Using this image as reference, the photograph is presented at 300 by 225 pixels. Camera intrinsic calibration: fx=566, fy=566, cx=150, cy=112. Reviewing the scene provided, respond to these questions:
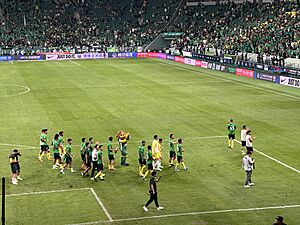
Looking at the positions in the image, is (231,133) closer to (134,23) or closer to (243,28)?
(243,28)

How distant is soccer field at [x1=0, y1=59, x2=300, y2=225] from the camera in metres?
22.8

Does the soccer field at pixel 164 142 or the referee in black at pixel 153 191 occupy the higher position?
the referee in black at pixel 153 191

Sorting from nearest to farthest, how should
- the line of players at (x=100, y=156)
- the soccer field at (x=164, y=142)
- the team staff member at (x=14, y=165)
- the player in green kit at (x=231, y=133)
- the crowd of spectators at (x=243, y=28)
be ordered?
the soccer field at (x=164, y=142) → the team staff member at (x=14, y=165) → the line of players at (x=100, y=156) → the player in green kit at (x=231, y=133) → the crowd of spectators at (x=243, y=28)

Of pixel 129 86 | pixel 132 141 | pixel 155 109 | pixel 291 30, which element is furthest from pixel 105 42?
pixel 132 141

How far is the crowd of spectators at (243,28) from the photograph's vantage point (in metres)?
77.8

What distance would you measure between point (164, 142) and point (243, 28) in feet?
212

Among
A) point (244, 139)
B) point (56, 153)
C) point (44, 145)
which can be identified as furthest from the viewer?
point (244, 139)

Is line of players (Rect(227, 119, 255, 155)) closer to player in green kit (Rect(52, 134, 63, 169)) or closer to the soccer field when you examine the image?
the soccer field

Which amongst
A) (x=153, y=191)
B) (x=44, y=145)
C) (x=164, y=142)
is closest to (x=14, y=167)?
(x=44, y=145)

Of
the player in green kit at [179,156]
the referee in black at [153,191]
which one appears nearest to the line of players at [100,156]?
the player in green kit at [179,156]

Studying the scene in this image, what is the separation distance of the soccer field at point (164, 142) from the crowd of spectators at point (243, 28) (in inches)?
451

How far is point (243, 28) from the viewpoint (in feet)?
314

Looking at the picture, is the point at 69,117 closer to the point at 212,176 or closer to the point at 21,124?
the point at 21,124

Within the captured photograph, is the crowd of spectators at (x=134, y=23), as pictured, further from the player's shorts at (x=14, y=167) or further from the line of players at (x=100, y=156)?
the player's shorts at (x=14, y=167)
